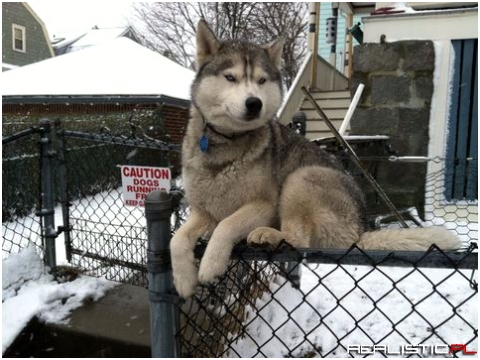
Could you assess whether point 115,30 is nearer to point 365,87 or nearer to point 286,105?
point 286,105

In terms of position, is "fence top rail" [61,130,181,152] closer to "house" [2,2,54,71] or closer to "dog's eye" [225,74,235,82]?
"dog's eye" [225,74,235,82]

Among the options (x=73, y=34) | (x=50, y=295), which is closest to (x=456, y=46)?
(x=50, y=295)

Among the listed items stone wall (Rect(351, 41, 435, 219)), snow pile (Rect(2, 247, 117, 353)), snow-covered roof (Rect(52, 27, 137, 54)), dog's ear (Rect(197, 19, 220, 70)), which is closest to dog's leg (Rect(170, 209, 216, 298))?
dog's ear (Rect(197, 19, 220, 70))

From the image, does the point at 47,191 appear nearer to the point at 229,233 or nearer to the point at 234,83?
the point at 234,83

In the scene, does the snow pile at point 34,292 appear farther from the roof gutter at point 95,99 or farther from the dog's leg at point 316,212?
the roof gutter at point 95,99

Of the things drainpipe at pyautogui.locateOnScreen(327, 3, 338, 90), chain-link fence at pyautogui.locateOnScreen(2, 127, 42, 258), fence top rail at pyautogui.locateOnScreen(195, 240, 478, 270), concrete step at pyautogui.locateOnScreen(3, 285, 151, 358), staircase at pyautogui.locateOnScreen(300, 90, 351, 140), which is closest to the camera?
fence top rail at pyautogui.locateOnScreen(195, 240, 478, 270)

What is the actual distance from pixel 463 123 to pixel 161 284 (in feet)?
17.3

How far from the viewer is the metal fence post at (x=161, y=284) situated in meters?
1.56

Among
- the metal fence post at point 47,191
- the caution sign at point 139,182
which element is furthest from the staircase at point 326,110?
the metal fence post at point 47,191

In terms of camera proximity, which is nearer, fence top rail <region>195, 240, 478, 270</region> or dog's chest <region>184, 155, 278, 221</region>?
fence top rail <region>195, 240, 478, 270</region>

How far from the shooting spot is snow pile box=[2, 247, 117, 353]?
3.38m

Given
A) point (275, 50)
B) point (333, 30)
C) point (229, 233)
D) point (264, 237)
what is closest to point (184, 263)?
point (229, 233)

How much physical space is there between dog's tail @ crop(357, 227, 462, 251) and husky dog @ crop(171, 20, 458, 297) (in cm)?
1

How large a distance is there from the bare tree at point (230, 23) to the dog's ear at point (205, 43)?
11576 mm
